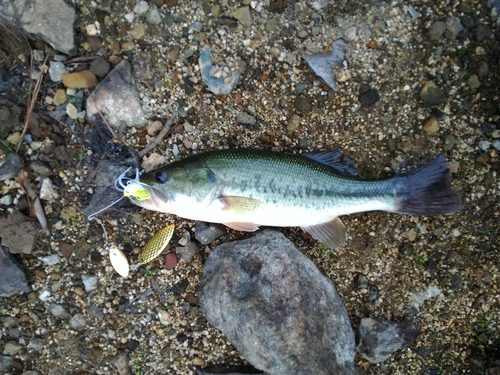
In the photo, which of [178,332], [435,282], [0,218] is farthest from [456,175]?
[0,218]

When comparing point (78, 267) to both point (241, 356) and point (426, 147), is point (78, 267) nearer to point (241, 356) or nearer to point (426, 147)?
point (241, 356)

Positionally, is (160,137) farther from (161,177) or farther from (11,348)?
(11,348)

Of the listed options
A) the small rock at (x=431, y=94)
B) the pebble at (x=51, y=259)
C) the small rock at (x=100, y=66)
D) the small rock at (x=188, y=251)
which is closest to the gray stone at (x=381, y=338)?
the small rock at (x=188, y=251)

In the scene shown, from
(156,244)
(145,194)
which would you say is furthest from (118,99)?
(156,244)

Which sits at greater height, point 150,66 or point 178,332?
point 150,66

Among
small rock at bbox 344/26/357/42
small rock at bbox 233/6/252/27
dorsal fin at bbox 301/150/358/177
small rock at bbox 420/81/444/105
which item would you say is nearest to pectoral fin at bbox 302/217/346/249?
dorsal fin at bbox 301/150/358/177

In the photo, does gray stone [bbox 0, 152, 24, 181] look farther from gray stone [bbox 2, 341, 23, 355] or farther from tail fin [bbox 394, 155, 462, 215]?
tail fin [bbox 394, 155, 462, 215]
